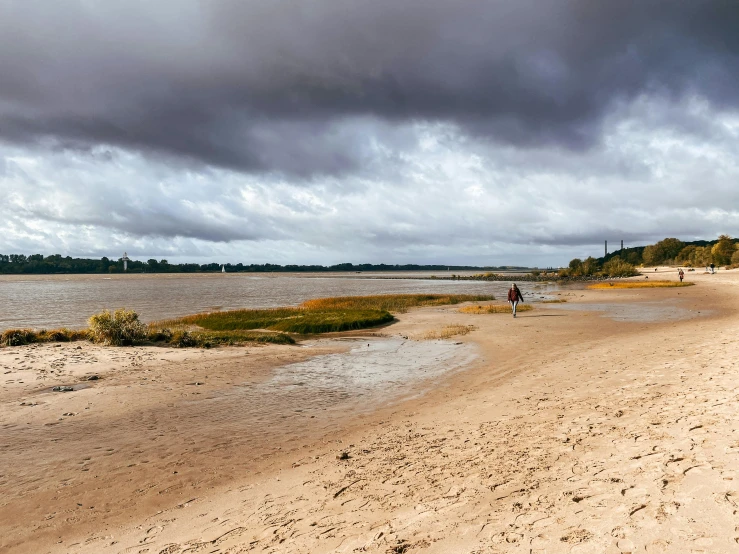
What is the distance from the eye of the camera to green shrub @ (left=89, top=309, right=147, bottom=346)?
22625 mm

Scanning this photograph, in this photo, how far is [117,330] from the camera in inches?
895

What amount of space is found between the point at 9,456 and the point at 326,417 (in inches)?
271

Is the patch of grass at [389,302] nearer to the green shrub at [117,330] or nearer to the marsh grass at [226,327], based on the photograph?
the marsh grass at [226,327]

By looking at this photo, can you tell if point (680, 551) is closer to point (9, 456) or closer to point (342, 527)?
point (342, 527)

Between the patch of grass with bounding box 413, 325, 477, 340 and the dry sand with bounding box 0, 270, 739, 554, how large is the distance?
35.1ft

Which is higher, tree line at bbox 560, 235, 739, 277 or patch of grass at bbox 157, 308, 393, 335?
tree line at bbox 560, 235, 739, 277

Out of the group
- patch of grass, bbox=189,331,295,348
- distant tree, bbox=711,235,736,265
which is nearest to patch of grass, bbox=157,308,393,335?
patch of grass, bbox=189,331,295,348

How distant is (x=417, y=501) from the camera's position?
245 inches

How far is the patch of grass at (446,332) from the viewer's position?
26625 millimetres

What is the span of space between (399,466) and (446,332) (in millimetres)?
20301

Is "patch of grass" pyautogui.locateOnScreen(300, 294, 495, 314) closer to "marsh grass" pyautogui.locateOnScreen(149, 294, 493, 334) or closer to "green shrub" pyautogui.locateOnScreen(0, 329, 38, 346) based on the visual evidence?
"marsh grass" pyautogui.locateOnScreen(149, 294, 493, 334)

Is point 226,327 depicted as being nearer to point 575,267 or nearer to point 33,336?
point 33,336

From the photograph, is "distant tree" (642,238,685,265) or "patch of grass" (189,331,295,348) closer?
"patch of grass" (189,331,295,348)

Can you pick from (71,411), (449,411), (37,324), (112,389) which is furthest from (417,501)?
(37,324)
